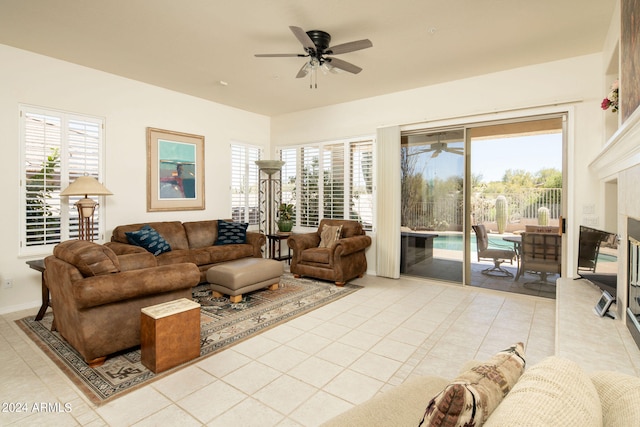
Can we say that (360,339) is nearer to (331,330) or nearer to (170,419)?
(331,330)

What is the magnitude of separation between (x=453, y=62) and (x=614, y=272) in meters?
2.85

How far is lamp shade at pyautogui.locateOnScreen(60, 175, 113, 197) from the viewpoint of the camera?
3.76m

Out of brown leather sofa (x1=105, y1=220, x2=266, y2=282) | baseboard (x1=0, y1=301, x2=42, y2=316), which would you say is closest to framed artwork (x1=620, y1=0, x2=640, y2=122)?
brown leather sofa (x1=105, y1=220, x2=266, y2=282)

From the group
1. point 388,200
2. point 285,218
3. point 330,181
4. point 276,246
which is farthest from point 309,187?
point 388,200

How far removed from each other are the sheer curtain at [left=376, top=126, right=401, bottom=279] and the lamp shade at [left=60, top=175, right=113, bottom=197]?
391 cm

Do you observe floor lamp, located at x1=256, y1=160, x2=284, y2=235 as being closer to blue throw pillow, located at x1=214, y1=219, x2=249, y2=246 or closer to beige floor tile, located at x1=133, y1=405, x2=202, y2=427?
blue throw pillow, located at x1=214, y1=219, x2=249, y2=246

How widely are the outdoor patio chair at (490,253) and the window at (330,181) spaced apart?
169 centimetres

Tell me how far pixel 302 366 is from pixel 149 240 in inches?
118

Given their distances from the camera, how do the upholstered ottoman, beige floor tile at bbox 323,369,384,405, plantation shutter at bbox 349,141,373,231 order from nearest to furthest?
beige floor tile at bbox 323,369,384,405, the upholstered ottoman, plantation shutter at bbox 349,141,373,231

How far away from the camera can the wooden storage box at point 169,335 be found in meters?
2.37

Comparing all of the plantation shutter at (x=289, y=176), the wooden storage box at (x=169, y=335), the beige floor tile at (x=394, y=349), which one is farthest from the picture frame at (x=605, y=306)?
the plantation shutter at (x=289, y=176)

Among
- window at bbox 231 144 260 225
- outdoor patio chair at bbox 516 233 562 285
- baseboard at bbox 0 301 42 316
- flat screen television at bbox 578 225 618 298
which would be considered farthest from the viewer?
window at bbox 231 144 260 225

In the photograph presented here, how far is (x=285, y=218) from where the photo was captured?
6.12 meters

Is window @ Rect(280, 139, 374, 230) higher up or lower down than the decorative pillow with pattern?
higher up
